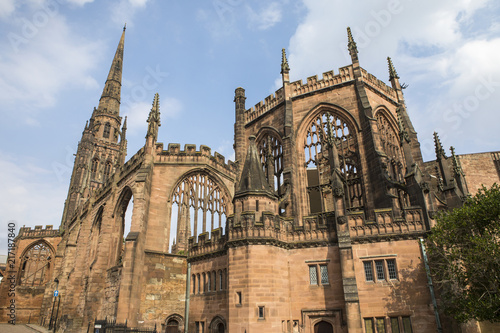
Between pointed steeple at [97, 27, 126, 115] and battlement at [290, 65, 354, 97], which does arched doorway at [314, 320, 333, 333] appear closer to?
battlement at [290, 65, 354, 97]

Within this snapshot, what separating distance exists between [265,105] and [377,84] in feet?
28.0

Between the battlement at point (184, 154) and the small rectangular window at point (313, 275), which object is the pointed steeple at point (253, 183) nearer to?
the small rectangular window at point (313, 275)

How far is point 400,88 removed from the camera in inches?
1051

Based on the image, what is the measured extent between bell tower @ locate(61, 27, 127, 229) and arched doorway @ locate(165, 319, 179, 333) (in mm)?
37079

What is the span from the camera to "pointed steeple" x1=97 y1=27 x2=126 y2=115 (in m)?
65.7

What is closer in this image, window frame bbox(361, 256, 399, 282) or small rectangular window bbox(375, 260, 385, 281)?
window frame bbox(361, 256, 399, 282)

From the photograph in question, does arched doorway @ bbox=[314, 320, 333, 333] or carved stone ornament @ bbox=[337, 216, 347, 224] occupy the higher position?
carved stone ornament @ bbox=[337, 216, 347, 224]

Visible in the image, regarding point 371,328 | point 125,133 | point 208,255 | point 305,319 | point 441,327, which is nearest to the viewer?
point 441,327

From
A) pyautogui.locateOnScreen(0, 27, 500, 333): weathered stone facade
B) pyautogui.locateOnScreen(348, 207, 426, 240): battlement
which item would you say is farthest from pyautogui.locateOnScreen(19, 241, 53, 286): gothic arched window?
pyautogui.locateOnScreen(348, 207, 426, 240): battlement

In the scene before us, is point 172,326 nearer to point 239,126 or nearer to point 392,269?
point 392,269

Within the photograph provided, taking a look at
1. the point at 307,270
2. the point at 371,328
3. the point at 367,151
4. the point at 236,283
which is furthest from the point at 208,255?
the point at 367,151

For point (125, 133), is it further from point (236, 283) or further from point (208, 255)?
point (236, 283)

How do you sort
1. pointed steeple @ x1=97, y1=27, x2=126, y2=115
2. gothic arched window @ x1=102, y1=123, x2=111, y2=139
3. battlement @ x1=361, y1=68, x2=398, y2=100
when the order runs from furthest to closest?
pointed steeple @ x1=97, y1=27, x2=126, y2=115 < gothic arched window @ x1=102, y1=123, x2=111, y2=139 < battlement @ x1=361, y1=68, x2=398, y2=100

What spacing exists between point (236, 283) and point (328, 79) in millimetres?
15764
